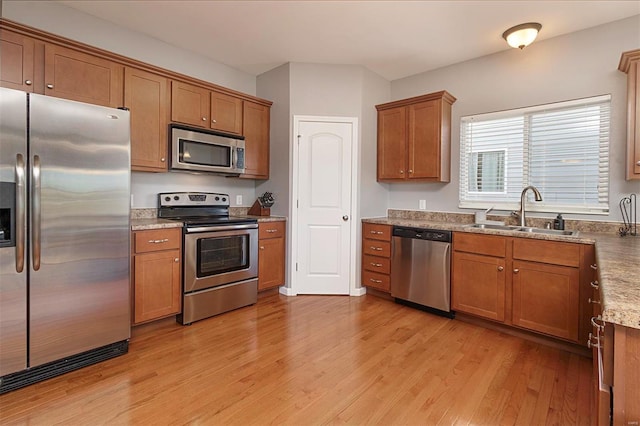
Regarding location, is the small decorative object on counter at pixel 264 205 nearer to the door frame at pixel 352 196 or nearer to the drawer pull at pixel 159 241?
the door frame at pixel 352 196

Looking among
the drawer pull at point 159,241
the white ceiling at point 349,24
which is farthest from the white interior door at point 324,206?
the drawer pull at point 159,241

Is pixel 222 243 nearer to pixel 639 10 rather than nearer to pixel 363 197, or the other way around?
pixel 363 197

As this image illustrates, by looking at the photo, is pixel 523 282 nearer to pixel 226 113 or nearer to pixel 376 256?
pixel 376 256

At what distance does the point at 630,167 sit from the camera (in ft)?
8.07

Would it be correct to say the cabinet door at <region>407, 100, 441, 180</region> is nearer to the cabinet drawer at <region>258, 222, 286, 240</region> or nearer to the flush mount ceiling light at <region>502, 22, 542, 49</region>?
the flush mount ceiling light at <region>502, 22, 542, 49</region>

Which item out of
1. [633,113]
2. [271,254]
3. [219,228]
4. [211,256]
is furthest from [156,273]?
[633,113]

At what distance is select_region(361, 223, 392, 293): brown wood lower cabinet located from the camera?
3666 mm

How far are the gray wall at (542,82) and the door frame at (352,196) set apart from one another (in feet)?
Result: 2.60

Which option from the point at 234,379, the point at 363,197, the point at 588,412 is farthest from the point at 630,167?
the point at 234,379

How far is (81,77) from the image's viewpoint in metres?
2.57

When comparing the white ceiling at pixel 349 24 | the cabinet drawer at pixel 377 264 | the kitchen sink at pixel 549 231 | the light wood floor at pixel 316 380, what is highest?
the white ceiling at pixel 349 24

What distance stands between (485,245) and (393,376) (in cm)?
150

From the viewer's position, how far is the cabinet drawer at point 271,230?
3.65m

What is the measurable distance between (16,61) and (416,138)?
3.54 meters
